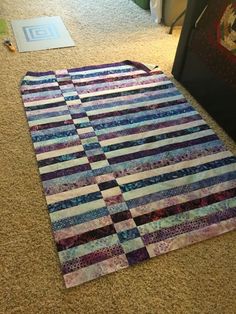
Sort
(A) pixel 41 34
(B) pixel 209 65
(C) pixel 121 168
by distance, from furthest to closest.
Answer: (A) pixel 41 34 → (B) pixel 209 65 → (C) pixel 121 168

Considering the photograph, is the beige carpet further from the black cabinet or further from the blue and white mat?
the blue and white mat

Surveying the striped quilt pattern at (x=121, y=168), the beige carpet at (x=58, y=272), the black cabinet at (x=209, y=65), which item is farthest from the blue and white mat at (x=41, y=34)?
the black cabinet at (x=209, y=65)

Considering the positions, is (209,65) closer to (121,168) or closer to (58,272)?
(121,168)

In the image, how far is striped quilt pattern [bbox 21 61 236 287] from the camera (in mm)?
1043

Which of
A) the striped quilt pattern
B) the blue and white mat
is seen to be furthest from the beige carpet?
the blue and white mat

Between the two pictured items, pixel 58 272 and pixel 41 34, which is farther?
pixel 41 34

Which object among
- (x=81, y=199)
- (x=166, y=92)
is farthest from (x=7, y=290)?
(x=166, y=92)

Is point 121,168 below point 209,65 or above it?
below

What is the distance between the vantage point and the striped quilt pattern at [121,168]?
1.04 m

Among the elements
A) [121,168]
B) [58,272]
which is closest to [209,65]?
[121,168]

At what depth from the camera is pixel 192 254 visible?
1.03m

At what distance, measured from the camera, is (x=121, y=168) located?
1287 mm

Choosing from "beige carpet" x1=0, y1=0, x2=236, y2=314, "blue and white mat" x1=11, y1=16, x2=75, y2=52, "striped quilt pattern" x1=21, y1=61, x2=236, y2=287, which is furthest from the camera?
"blue and white mat" x1=11, y1=16, x2=75, y2=52

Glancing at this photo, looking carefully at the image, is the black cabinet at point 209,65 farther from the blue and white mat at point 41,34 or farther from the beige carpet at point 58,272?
the blue and white mat at point 41,34
